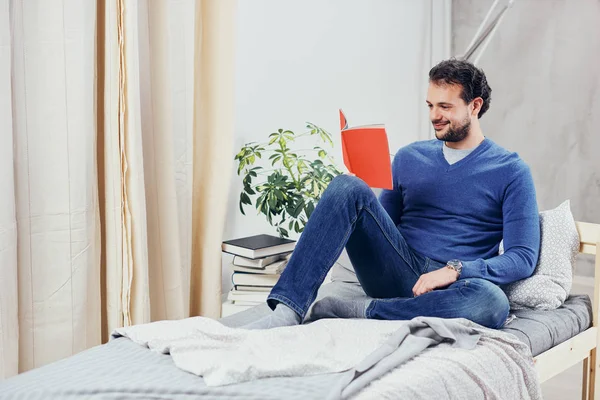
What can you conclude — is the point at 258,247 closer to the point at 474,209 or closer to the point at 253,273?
the point at 253,273

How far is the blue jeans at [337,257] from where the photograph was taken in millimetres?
1921

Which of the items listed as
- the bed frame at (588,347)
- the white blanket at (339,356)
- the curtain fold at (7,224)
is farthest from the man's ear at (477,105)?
the curtain fold at (7,224)

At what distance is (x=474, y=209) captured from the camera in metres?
2.20

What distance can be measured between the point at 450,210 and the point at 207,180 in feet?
3.00

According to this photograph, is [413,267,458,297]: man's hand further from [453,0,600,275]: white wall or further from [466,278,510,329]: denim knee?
[453,0,600,275]: white wall

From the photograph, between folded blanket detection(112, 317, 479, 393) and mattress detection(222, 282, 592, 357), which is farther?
mattress detection(222, 282, 592, 357)

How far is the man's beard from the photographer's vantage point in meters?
2.23

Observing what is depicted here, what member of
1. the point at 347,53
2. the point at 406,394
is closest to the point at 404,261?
the point at 406,394

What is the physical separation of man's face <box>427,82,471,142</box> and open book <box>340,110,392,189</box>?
28 cm

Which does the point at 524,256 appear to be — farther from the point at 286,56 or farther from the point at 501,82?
the point at 501,82

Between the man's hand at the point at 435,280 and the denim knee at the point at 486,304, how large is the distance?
55mm

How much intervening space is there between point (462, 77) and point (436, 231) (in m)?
0.47

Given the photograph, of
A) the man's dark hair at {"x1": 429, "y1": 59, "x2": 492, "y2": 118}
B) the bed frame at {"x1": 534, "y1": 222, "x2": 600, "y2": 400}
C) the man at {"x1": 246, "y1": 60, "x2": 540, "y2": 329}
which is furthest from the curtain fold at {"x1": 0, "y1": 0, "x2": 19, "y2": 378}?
the bed frame at {"x1": 534, "y1": 222, "x2": 600, "y2": 400}

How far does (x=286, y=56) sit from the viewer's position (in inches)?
128
